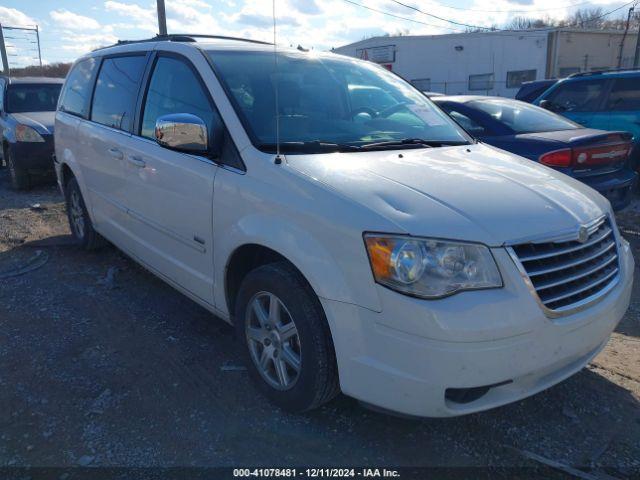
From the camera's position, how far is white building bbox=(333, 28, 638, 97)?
26.7 m

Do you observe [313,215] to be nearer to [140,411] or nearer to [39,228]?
[140,411]

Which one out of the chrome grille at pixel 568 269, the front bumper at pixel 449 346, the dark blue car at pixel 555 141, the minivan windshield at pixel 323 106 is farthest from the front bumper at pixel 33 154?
the chrome grille at pixel 568 269

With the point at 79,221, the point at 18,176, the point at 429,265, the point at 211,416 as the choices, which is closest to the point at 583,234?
the point at 429,265

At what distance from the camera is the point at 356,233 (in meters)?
2.27

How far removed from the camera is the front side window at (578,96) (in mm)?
8109

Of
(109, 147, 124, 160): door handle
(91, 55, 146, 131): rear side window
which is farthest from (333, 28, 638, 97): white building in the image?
(109, 147, 124, 160): door handle

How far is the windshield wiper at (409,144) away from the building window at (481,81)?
27.1 m

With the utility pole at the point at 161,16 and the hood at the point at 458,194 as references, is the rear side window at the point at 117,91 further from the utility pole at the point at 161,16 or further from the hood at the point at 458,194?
the utility pole at the point at 161,16

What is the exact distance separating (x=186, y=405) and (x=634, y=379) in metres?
2.61

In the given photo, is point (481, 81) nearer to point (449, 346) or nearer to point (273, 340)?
point (273, 340)

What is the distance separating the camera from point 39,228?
6672mm

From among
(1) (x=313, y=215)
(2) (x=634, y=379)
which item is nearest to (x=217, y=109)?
(1) (x=313, y=215)

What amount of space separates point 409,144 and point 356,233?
1210mm

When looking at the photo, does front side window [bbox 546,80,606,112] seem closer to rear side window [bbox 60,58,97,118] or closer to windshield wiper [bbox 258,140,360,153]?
windshield wiper [bbox 258,140,360,153]
